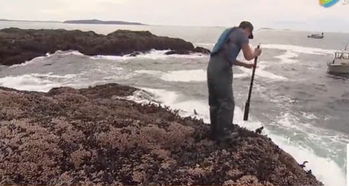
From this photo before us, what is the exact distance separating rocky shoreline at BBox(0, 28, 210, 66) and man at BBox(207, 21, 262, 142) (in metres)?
36.6

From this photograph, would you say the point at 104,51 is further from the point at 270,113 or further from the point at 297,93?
the point at 270,113

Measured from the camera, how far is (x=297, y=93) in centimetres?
2808

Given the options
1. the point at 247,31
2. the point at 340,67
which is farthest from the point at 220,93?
the point at 340,67

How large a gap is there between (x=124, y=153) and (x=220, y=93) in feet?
6.70

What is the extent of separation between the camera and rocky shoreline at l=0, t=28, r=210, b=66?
45.4 metres

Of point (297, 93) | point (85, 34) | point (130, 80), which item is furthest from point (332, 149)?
point (85, 34)

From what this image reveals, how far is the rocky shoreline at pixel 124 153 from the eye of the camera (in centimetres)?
655

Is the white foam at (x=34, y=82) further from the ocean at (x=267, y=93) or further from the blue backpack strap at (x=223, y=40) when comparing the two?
the blue backpack strap at (x=223, y=40)

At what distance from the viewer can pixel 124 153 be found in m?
7.32

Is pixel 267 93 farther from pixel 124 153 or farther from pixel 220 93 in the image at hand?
pixel 124 153

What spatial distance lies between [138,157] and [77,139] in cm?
119

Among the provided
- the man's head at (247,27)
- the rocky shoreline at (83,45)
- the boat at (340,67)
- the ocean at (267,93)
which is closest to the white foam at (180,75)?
the ocean at (267,93)

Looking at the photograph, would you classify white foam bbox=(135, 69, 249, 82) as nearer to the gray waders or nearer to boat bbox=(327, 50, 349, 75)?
boat bbox=(327, 50, 349, 75)

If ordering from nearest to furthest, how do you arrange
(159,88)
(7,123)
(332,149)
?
(7,123)
(332,149)
(159,88)
